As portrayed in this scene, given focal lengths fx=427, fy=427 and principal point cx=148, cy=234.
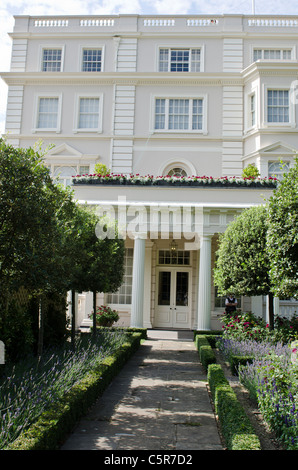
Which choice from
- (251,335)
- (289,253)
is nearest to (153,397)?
(289,253)

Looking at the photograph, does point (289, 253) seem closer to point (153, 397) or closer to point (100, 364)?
point (153, 397)

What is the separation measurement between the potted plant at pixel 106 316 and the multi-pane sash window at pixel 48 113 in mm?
11685

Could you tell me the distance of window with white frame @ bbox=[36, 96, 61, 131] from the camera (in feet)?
80.8

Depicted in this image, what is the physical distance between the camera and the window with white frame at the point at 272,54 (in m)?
23.8

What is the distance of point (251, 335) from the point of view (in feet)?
40.5

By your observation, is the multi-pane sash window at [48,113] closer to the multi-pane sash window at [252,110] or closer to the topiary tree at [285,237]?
the multi-pane sash window at [252,110]

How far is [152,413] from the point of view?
7.41 meters

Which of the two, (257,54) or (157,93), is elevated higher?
(257,54)

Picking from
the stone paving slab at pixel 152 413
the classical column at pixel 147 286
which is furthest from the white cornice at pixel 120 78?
the stone paving slab at pixel 152 413

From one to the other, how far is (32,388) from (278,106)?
2037 cm

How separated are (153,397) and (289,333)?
4.96 m

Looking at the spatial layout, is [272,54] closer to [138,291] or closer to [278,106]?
[278,106]

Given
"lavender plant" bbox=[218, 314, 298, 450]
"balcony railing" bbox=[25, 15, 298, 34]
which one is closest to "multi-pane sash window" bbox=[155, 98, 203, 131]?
"balcony railing" bbox=[25, 15, 298, 34]

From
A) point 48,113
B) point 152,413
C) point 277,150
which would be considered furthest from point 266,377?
point 48,113
